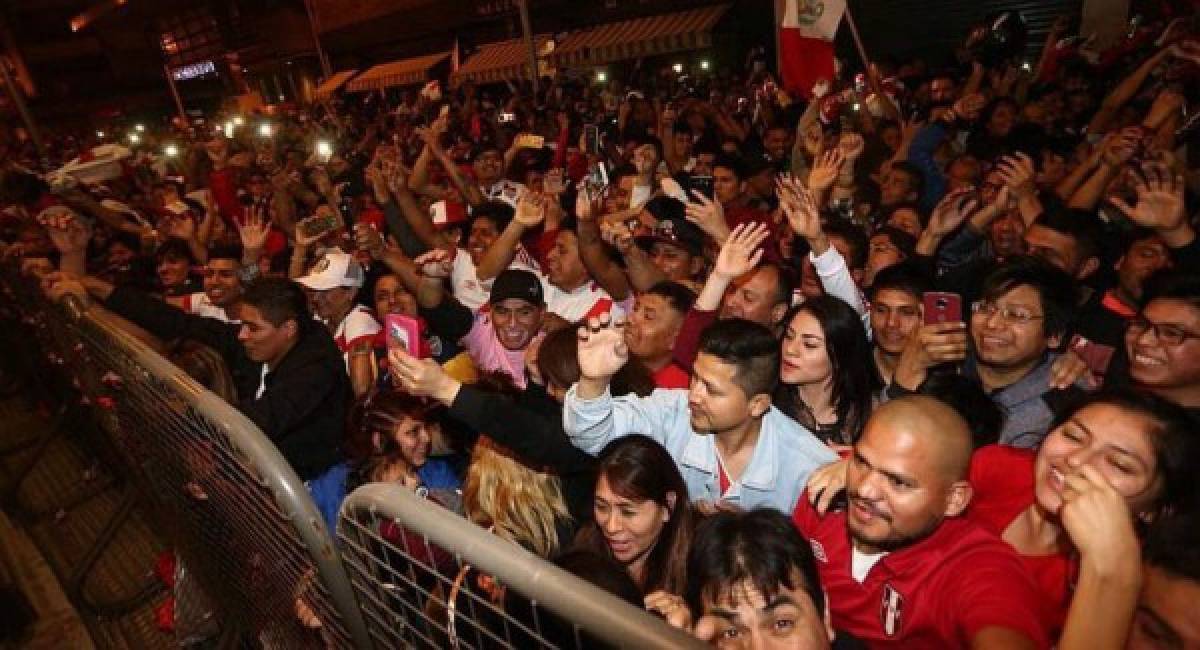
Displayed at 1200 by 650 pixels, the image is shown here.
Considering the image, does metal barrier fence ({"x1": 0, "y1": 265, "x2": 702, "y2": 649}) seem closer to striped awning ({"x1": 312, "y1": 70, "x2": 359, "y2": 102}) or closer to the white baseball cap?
the white baseball cap

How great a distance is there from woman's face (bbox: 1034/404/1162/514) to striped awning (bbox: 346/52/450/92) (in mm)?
23786

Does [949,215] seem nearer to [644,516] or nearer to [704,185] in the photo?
[704,185]

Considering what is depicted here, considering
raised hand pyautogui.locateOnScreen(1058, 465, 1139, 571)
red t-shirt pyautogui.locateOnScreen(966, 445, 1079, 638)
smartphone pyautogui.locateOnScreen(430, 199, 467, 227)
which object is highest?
raised hand pyautogui.locateOnScreen(1058, 465, 1139, 571)

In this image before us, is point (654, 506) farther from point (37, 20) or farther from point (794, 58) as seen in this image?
point (37, 20)

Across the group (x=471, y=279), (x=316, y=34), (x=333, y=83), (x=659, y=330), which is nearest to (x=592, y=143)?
(x=471, y=279)

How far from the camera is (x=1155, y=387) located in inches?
108

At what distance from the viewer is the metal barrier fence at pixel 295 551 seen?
45.8 inches

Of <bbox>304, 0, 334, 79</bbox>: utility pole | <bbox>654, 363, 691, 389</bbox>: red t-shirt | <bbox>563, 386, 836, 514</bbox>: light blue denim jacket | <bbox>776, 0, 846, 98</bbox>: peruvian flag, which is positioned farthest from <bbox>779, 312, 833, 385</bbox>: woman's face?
<bbox>304, 0, 334, 79</bbox>: utility pole

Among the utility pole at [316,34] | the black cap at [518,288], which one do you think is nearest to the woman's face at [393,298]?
the black cap at [518,288]

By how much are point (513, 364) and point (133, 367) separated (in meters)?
2.07

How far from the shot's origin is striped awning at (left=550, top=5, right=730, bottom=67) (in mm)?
16219

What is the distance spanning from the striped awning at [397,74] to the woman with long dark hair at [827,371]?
889 inches

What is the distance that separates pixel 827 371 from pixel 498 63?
1911 cm

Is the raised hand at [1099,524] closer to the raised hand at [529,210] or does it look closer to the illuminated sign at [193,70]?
the raised hand at [529,210]
